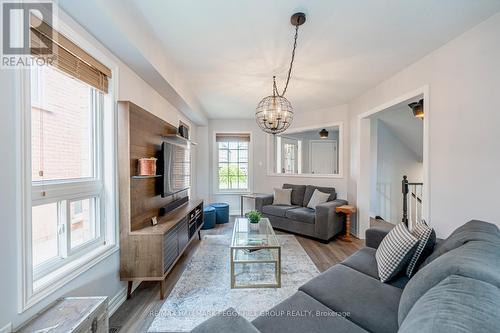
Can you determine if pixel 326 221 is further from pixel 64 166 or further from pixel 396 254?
pixel 64 166

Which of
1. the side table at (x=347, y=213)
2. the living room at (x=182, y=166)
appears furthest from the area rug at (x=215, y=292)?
the side table at (x=347, y=213)

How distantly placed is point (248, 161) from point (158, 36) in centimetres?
397

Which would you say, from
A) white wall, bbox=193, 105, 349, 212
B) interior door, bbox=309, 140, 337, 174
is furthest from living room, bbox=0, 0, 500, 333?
interior door, bbox=309, 140, 337, 174

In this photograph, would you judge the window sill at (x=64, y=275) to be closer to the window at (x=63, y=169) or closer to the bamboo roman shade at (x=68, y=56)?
the window at (x=63, y=169)

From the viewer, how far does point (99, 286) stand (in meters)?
1.84

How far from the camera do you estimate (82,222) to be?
1851 mm

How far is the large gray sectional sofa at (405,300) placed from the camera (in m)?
0.70

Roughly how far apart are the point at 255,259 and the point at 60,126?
2233 mm

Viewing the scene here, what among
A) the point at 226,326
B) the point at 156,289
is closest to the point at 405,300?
the point at 226,326

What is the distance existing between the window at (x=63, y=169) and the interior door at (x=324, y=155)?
18.5 ft

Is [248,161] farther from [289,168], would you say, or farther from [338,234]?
[338,234]

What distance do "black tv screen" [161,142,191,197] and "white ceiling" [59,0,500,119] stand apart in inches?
32.9

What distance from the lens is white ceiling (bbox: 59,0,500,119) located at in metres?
1.70

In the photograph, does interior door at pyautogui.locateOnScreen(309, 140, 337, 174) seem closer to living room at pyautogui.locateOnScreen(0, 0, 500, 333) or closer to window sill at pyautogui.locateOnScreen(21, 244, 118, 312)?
living room at pyautogui.locateOnScreen(0, 0, 500, 333)
